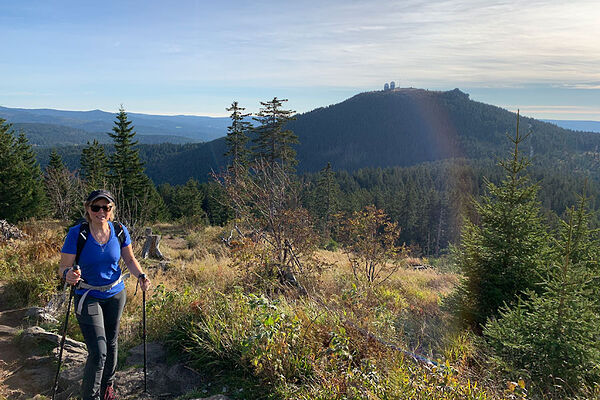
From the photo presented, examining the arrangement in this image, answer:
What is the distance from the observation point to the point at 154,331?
180 inches

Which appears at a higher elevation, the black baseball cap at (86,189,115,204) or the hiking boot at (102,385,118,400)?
the black baseball cap at (86,189,115,204)

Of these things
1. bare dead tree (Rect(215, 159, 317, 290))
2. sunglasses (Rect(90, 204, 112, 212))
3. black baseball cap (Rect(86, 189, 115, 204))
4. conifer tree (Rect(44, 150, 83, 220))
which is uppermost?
black baseball cap (Rect(86, 189, 115, 204))

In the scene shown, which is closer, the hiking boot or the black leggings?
the black leggings

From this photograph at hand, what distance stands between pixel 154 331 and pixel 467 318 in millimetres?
4832

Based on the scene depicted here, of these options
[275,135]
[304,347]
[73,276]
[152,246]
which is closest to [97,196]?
[73,276]

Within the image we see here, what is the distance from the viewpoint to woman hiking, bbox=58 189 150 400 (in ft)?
9.95

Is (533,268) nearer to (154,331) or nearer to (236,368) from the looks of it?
(236,368)

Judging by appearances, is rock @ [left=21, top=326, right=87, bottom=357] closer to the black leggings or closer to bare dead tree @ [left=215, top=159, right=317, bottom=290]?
the black leggings

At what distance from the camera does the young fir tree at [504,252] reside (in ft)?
17.6

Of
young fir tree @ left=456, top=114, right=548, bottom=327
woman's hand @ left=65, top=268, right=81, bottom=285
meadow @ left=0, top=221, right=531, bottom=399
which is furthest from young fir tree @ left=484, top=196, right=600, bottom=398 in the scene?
woman's hand @ left=65, top=268, right=81, bottom=285

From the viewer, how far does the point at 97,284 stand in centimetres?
314

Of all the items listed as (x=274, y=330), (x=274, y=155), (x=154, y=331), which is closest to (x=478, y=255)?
(x=274, y=330)

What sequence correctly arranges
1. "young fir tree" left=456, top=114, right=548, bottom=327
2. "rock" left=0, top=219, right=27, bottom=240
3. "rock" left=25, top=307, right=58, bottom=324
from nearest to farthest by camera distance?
"rock" left=25, top=307, right=58, bottom=324, "young fir tree" left=456, top=114, right=548, bottom=327, "rock" left=0, top=219, right=27, bottom=240

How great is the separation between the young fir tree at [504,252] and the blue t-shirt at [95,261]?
5.13 meters
